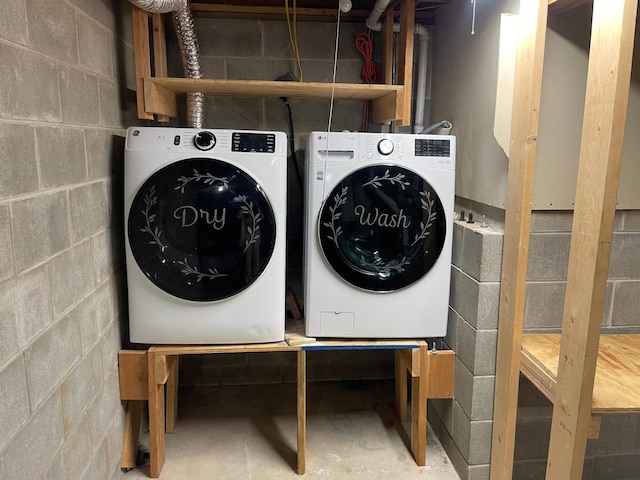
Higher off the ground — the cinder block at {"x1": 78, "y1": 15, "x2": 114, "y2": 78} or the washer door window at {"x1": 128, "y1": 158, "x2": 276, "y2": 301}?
the cinder block at {"x1": 78, "y1": 15, "x2": 114, "y2": 78}

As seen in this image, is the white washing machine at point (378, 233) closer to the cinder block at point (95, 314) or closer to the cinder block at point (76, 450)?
the cinder block at point (95, 314)

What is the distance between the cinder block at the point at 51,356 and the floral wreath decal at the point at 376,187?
3.14 ft

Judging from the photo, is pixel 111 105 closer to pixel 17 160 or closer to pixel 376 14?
pixel 17 160

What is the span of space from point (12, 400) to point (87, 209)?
0.69 meters

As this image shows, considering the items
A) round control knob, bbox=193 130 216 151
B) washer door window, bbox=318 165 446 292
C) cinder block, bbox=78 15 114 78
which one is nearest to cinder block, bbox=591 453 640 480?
washer door window, bbox=318 165 446 292

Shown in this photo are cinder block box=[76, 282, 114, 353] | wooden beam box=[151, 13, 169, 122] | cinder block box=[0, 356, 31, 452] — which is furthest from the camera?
wooden beam box=[151, 13, 169, 122]

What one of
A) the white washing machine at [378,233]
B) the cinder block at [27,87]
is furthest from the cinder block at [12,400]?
the white washing machine at [378,233]

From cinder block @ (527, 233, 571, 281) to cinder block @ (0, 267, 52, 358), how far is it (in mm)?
1623

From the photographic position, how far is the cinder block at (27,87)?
118 centimetres

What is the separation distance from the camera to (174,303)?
1.91m

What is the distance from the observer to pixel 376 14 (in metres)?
2.20

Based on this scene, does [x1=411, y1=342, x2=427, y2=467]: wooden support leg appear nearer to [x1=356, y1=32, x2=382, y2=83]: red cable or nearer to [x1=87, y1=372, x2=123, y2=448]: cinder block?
[x1=87, y1=372, x2=123, y2=448]: cinder block

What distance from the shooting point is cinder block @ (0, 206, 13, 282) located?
1146mm

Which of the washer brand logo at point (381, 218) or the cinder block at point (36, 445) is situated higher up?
the washer brand logo at point (381, 218)
